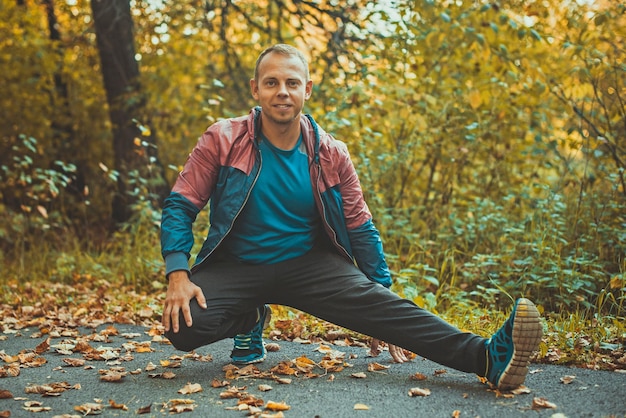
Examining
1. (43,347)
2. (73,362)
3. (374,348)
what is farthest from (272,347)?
(43,347)

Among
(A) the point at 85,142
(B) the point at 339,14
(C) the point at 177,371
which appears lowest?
(C) the point at 177,371

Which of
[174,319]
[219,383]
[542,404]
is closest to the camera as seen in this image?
[542,404]

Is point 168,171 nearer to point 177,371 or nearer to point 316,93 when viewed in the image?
point 316,93

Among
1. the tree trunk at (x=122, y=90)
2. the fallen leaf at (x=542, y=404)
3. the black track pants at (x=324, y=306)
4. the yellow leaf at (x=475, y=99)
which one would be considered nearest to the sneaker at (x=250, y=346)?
the black track pants at (x=324, y=306)

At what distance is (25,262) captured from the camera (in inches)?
310

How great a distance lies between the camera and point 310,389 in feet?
11.3

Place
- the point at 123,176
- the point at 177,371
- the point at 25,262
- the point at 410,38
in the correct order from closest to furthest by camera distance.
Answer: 1. the point at 177,371
2. the point at 410,38
3. the point at 25,262
4. the point at 123,176

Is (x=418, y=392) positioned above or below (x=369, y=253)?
below

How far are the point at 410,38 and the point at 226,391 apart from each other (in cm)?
461

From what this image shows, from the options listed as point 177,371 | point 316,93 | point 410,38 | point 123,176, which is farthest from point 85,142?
point 177,371

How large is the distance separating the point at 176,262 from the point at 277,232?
581mm

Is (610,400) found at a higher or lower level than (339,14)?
lower

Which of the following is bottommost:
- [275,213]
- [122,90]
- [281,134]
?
[275,213]

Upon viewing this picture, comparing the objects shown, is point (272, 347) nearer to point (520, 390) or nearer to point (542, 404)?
point (520, 390)
